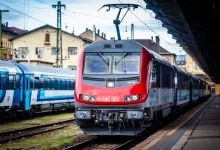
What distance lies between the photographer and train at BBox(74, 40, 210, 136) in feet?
41.8

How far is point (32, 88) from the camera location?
2433 centimetres

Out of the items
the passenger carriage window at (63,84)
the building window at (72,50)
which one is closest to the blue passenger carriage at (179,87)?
the passenger carriage window at (63,84)

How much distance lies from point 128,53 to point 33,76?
39.8 feet

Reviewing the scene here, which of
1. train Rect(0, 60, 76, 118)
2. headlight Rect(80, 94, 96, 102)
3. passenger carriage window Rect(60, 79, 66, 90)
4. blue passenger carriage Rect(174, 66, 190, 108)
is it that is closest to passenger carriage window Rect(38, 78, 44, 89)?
train Rect(0, 60, 76, 118)

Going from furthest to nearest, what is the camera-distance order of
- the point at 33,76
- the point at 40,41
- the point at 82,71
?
1. the point at 40,41
2. the point at 33,76
3. the point at 82,71

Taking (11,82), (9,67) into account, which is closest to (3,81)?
(11,82)

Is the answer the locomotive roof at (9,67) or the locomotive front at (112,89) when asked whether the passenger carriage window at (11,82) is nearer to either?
the locomotive roof at (9,67)

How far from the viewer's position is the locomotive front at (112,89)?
1273 centimetres

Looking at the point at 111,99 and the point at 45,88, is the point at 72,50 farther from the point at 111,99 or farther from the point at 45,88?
the point at 111,99

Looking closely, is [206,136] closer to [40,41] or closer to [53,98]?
[53,98]

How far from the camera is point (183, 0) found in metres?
15.4

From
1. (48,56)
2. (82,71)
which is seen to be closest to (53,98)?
(82,71)

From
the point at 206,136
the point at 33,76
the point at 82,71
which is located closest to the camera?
the point at 206,136

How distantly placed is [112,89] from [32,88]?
40.1 feet
